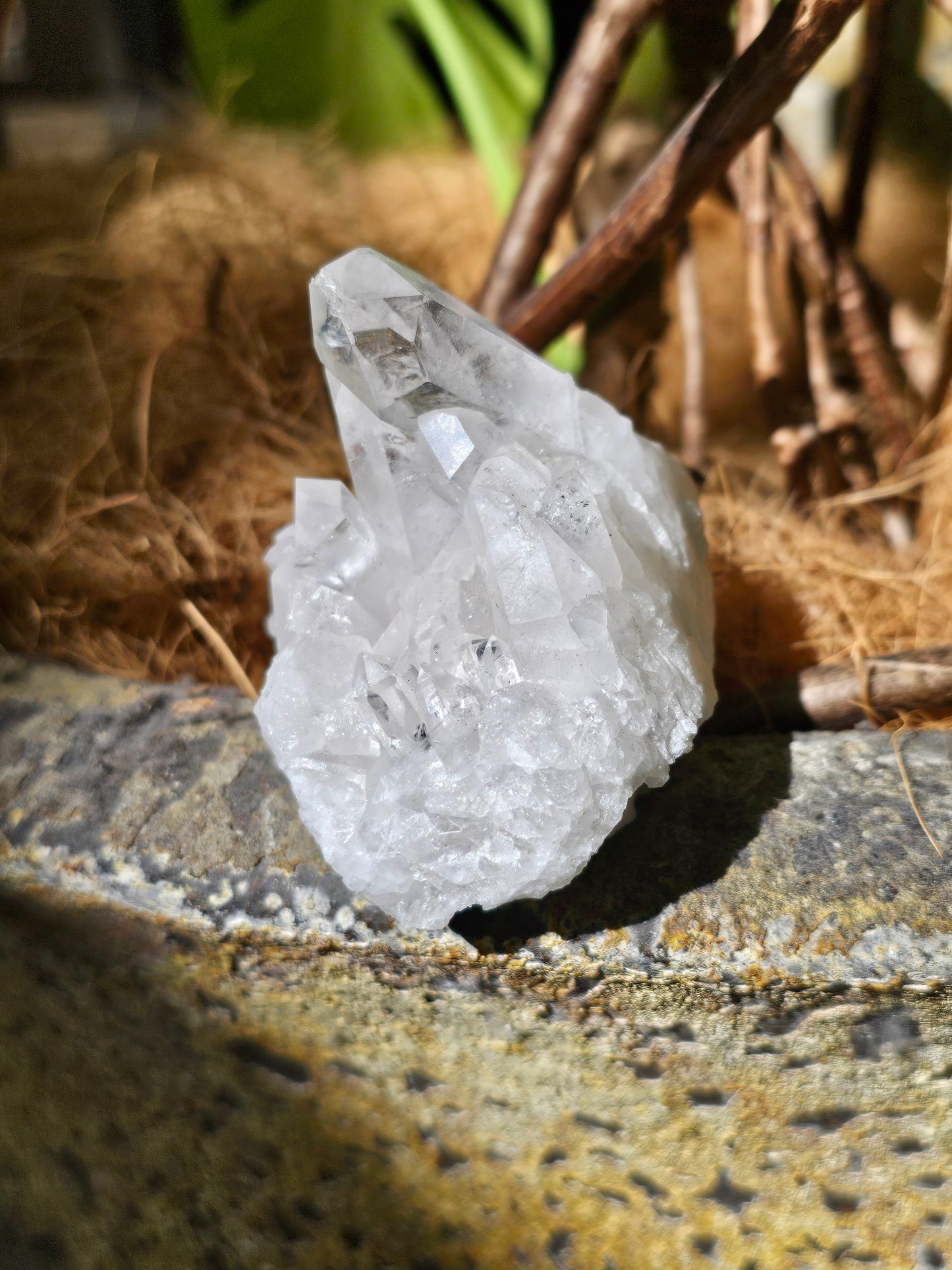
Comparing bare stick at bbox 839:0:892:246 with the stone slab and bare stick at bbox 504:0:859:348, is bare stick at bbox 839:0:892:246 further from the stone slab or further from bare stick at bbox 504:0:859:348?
the stone slab

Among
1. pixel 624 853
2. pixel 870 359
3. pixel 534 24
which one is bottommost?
pixel 624 853

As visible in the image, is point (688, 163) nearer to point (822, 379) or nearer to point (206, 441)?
point (822, 379)

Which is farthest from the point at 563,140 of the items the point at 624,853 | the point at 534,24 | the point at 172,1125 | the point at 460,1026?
the point at 172,1125

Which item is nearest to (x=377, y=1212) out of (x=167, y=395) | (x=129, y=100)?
(x=167, y=395)

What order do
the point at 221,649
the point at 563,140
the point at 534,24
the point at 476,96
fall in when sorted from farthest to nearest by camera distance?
the point at 534,24 → the point at 476,96 → the point at 563,140 → the point at 221,649

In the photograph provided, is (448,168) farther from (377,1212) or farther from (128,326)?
(377,1212)

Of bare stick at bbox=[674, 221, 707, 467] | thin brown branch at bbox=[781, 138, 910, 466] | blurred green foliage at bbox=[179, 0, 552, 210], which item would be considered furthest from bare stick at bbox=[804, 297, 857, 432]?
blurred green foliage at bbox=[179, 0, 552, 210]
